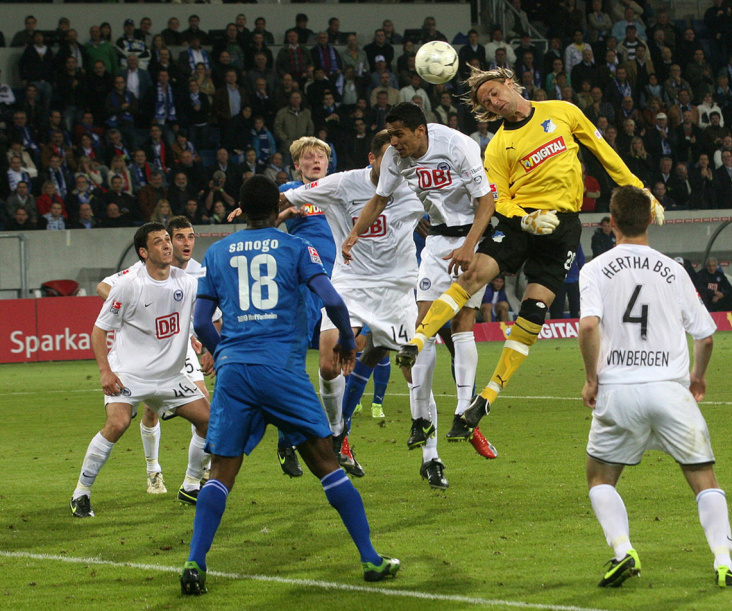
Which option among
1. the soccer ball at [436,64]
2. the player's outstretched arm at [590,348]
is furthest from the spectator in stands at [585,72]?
the player's outstretched arm at [590,348]

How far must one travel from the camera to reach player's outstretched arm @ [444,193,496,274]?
746 centimetres

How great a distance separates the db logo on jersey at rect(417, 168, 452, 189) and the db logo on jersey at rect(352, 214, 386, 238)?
2.39ft

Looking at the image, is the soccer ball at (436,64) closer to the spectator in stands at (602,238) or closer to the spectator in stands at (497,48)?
the spectator in stands at (602,238)

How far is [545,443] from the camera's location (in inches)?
381

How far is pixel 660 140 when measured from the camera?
24562 millimetres

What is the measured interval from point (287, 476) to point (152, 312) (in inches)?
74.4

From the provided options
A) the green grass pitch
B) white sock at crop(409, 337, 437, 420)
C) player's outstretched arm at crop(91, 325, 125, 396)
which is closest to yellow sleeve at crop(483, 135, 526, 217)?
white sock at crop(409, 337, 437, 420)

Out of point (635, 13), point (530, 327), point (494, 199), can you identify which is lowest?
point (530, 327)

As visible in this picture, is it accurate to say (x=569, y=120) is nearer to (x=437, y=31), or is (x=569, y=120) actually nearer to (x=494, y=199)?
(x=494, y=199)

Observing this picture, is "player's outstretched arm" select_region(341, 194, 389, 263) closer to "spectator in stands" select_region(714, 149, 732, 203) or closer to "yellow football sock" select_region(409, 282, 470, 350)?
"yellow football sock" select_region(409, 282, 470, 350)

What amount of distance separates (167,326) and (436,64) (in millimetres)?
3579

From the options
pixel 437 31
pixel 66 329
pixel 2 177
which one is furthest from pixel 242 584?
pixel 437 31

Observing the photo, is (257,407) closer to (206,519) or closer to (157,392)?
(206,519)

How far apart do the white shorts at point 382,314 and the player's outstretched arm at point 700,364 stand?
11.8ft
